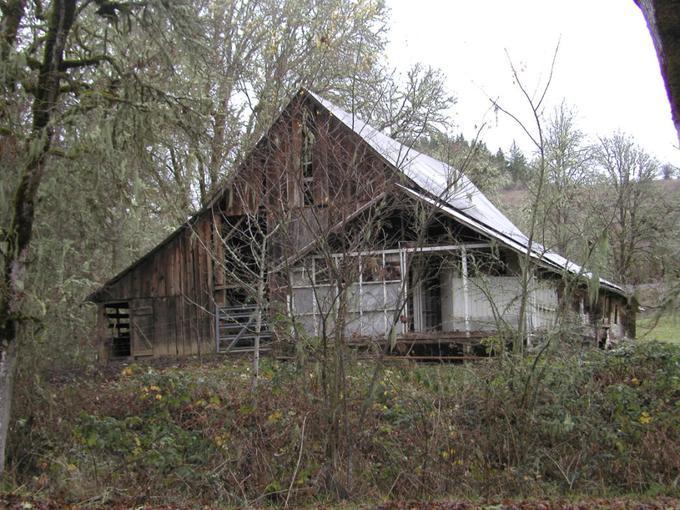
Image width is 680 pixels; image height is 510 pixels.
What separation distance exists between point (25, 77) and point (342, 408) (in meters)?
6.16

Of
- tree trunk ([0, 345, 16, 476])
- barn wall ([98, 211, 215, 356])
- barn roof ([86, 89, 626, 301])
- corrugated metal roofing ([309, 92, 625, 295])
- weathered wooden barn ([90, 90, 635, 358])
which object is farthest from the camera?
barn wall ([98, 211, 215, 356])

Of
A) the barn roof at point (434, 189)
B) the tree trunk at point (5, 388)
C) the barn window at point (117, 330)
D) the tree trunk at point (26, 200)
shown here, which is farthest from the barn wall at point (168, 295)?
the tree trunk at point (5, 388)

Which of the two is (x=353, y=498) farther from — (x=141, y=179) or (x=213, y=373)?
(x=213, y=373)

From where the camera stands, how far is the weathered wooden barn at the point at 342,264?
7973 millimetres

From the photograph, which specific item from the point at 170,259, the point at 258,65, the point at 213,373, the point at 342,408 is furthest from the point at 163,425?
the point at 258,65

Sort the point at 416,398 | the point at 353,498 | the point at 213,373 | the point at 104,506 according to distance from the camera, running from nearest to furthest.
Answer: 1. the point at 104,506
2. the point at 353,498
3. the point at 416,398
4. the point at 213,373

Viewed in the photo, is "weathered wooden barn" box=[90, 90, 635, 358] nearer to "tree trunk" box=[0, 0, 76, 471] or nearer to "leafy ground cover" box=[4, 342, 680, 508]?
"leafy ground cover" box=[4, 342, 680, 508]

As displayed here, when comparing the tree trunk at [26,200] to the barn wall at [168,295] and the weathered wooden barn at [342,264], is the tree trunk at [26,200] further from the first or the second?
the barn wall at [168,295]

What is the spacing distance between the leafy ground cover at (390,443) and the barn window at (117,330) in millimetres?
12989

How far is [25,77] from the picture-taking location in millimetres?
9625

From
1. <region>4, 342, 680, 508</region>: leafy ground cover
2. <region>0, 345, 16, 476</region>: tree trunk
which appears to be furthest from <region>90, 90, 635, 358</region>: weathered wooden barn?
<region>0, 345, 16, 476</region>: tree trunk

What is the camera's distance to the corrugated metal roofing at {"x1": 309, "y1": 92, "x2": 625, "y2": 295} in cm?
826

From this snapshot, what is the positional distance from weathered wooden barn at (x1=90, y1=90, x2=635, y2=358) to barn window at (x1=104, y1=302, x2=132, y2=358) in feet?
0.29

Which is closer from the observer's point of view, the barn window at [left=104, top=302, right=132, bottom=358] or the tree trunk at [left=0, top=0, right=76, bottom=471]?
the tree trunk at [left=0, top=0, right=76, bottom=471]
